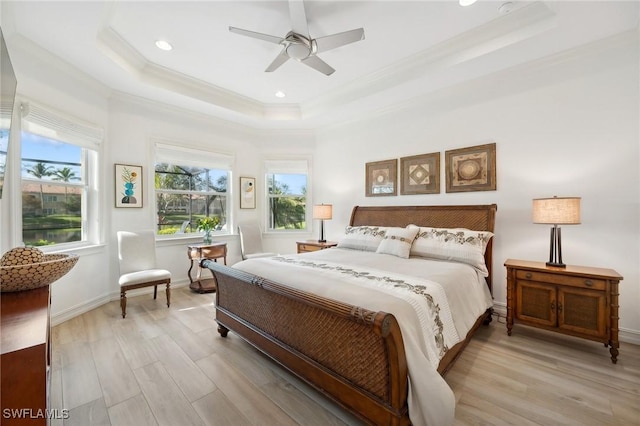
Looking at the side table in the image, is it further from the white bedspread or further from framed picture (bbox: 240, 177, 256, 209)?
the white bedspread

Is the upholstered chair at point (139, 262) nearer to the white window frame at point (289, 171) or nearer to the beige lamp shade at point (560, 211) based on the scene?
the white window frame at point (289, 171)

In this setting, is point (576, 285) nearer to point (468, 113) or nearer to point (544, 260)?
point (544, 260)

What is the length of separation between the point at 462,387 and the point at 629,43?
3.46 meters

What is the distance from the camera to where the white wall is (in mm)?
2494

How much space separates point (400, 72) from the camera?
3.31 m

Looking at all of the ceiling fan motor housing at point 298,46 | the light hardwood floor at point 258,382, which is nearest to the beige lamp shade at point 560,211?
the light hardwood floor at point 258,382

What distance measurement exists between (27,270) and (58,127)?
99.0 inches

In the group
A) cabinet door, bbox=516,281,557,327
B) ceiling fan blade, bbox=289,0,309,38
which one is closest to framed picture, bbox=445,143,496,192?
cabinet door, bbox=516,281,557,327

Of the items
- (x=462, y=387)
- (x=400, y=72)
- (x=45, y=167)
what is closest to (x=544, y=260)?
(x=462, y=387)

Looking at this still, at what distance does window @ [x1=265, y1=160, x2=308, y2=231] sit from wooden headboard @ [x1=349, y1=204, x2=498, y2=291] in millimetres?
1339

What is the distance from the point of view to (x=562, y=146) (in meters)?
2.79

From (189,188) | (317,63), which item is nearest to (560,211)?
(317,63)

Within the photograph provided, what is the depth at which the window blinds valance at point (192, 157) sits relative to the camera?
13.6ft

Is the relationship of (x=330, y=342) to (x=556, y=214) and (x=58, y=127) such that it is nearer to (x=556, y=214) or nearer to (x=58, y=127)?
(x=556, y=214)
